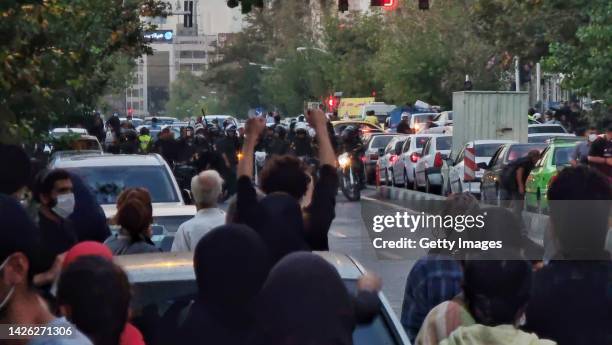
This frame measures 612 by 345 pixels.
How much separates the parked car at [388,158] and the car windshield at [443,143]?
63.1 inches

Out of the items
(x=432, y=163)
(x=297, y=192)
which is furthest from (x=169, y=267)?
(x=432, y=163)

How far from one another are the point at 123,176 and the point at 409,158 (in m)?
23.9

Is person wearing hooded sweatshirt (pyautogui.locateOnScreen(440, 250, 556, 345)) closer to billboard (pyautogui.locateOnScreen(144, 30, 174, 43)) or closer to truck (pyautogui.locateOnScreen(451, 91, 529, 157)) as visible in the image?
billboard (pyautogui.locateOnScreen(144, 30, 174, 43))

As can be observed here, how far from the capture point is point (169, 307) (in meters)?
6.29

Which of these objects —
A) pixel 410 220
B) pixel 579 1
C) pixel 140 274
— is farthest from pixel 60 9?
pixel 579 1

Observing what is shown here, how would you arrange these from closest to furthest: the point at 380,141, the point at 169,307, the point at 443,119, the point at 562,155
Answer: the point at 169,307 < the point at 562,155 < the point at 380,141 < the point at 443,119

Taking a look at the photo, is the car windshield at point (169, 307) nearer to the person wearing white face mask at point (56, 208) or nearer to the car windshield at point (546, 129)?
the person wearing white face mask at point (56, 208)

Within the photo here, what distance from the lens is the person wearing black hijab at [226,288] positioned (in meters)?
5.11

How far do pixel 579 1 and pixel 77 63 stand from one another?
1836 centimetres

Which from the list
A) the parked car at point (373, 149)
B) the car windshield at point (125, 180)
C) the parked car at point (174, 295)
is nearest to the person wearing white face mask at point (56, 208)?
the parked car at point (174, 295)

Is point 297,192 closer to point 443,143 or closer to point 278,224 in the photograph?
point 278,224

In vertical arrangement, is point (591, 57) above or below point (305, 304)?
above

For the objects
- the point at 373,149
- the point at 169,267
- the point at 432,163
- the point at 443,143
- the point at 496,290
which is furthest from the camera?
the point at 373,149

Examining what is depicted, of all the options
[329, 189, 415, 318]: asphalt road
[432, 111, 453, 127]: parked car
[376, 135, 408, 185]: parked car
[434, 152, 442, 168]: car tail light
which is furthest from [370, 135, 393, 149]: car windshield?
[329, 189, 415, 318]: asphalt road
